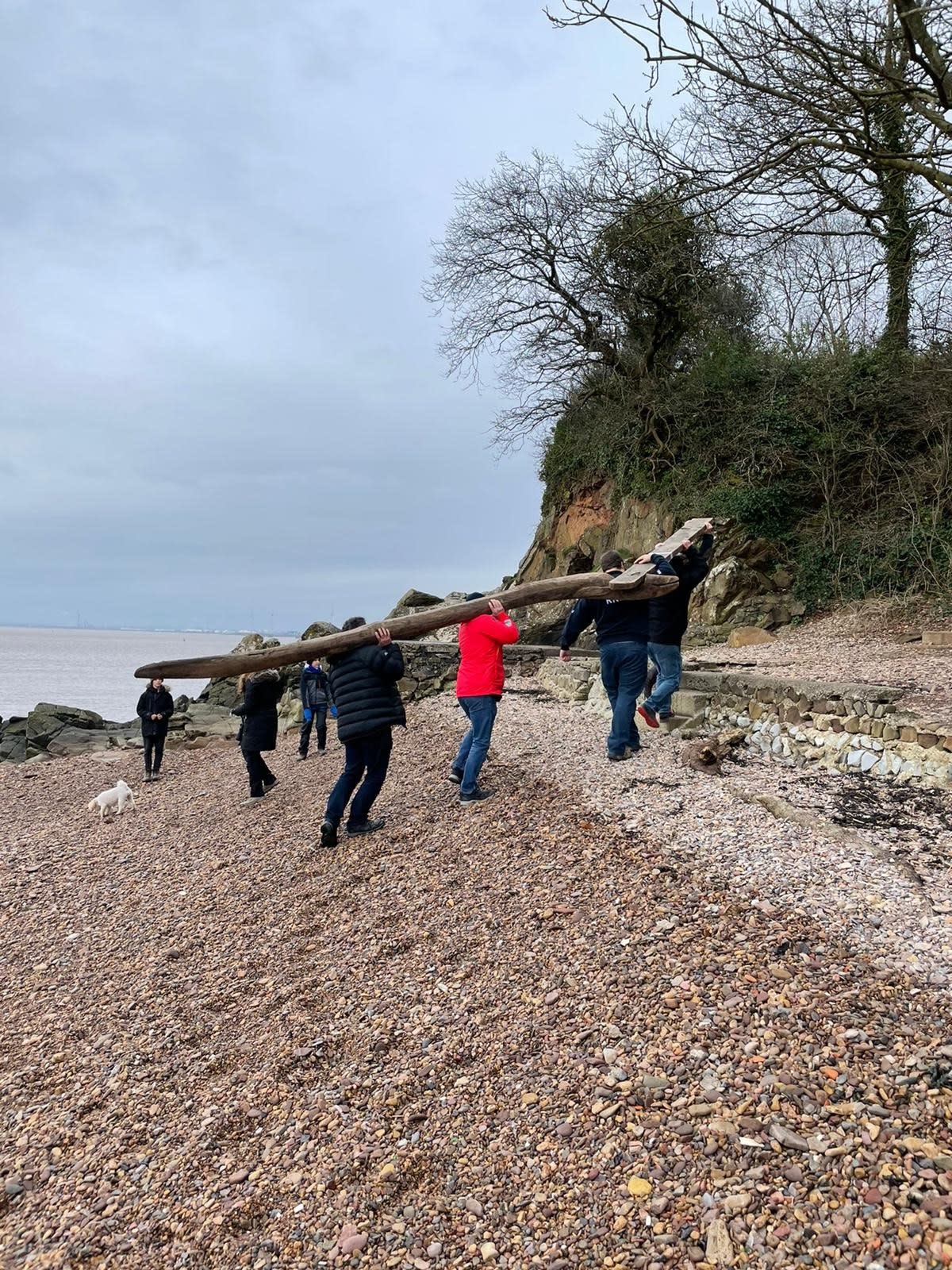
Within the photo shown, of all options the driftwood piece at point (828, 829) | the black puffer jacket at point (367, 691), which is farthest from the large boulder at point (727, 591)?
the black puffer jacket at point (367, 691)

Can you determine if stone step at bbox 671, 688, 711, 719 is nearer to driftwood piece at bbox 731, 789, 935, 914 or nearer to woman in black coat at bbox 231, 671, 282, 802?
driftwood piece at bbox 731, 789, 935, 914

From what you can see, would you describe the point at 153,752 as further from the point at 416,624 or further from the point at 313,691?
the point at 416,624

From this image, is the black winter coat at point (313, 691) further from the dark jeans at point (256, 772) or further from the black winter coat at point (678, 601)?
the black winter coat at point (678, 601)

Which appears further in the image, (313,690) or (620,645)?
(313,690)

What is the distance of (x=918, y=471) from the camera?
15016mm

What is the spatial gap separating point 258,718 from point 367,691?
3.83 m

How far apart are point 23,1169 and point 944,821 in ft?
19.9

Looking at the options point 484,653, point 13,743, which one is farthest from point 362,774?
point 13,743

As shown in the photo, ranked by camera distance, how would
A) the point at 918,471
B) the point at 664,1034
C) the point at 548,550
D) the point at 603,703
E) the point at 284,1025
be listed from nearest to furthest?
the point at 664,1034 < the point at 284,1025 < the point at 603,703 < the point at 918,471 < the point at 548,550

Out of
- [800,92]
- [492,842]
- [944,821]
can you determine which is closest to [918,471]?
[800,92]

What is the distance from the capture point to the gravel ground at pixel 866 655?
823 cm

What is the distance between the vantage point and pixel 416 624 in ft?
21.9

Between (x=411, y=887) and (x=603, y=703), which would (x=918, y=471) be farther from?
(x=411, y=887)

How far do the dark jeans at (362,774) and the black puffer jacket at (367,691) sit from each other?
0.36ft
